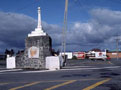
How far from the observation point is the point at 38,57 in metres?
24.3

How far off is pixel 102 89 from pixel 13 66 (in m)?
17.6

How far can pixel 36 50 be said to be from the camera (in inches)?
962

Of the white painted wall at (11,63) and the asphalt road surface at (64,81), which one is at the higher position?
the white painted wall at (11,63)

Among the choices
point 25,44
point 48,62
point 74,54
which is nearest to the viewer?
point 48,62

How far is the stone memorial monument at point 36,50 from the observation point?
957 inches

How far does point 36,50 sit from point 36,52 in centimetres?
22

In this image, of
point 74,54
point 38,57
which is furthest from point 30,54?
point 74,54

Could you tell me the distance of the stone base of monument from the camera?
24.3m

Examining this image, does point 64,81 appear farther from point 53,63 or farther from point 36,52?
point 36,52

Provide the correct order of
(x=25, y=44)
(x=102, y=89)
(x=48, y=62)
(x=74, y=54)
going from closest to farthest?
(x=102, y=89) → (x=48, y=62) → (x=25, y=44) → (x=74, y=54)

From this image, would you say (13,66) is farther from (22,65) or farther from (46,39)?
(46,39)

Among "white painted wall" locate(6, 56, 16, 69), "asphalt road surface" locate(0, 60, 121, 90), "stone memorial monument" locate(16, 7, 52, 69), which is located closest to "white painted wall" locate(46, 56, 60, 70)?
"stone memorial monument" locate(16, 7, 52, 69)

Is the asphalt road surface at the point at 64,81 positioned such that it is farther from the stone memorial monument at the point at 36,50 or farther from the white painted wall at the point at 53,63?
the stone memorial monument at the point at 36,50

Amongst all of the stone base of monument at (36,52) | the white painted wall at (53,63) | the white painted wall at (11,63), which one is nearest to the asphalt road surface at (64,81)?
the white painted wall at (53,63)
